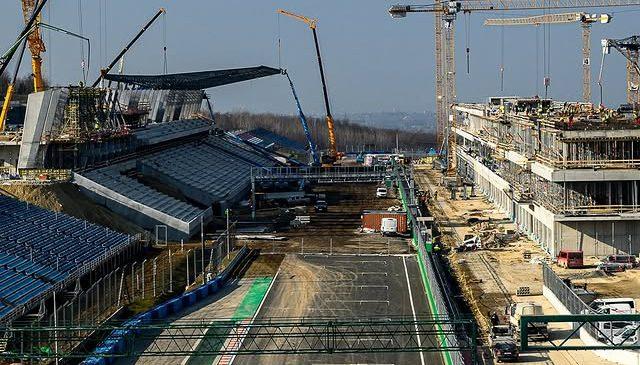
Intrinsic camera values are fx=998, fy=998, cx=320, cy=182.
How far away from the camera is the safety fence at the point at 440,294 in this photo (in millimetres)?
26906

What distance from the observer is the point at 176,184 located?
226 feet

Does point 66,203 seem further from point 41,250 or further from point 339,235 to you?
point 339,235

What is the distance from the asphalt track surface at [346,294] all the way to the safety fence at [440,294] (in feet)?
1.82

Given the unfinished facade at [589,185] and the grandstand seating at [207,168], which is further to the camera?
the grandstand seating at [207,168]

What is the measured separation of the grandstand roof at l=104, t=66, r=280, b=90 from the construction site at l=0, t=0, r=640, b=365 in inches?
42.2

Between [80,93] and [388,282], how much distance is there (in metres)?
30.6

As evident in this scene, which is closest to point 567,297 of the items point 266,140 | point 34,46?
point 34,46

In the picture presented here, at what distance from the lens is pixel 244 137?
411ft

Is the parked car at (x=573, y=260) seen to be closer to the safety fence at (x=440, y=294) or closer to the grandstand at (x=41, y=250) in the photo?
the safety fence at (x=440, y=294)

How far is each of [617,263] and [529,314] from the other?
41.8ft

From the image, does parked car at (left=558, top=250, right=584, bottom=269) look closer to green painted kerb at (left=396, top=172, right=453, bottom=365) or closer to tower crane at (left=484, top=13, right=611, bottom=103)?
green painted kerb at (left=396, top=172, right=453, bottom=365)

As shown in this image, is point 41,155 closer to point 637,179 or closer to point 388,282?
point 388,282

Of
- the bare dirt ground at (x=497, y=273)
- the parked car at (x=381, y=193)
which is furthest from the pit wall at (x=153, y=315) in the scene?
the parked car at (x=381, y=193)

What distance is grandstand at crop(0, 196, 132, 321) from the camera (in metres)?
34.1
